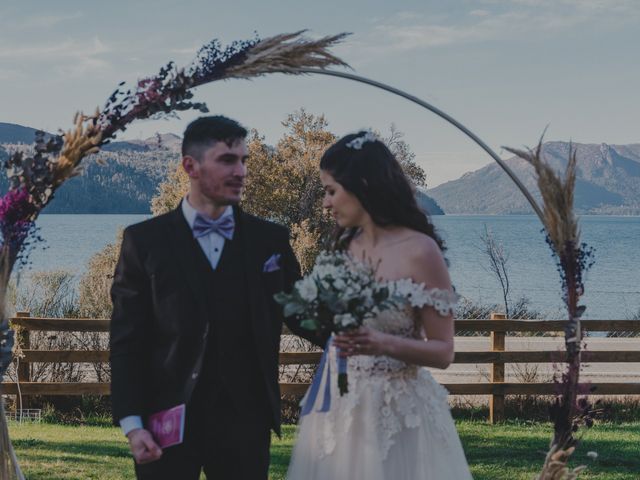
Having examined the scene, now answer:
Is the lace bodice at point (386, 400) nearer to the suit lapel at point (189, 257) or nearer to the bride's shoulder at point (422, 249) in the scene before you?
the bride's shoulder at point (422, 249)

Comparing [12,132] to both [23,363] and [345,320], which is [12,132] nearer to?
[23,363]

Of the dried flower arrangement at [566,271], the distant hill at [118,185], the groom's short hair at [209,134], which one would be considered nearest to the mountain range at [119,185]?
the distant hill at [118,185]

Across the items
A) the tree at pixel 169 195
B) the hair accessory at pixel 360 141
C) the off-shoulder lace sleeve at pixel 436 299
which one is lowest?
the off-shoulder lace sleeve at pixel 436 299

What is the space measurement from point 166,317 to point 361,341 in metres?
0.86

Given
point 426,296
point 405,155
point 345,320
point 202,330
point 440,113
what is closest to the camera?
point 345,320

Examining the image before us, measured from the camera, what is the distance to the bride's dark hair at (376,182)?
12.3ft

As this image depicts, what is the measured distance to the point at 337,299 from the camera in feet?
11.0

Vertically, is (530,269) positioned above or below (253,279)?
below

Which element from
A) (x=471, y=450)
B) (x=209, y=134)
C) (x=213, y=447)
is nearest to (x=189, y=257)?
(x=209, y=134)

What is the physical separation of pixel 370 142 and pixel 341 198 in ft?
0.93

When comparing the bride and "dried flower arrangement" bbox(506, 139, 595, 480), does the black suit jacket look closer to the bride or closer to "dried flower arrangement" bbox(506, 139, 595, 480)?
the bride

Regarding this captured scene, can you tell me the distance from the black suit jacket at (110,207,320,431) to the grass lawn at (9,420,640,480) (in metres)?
3.78

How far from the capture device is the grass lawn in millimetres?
7555

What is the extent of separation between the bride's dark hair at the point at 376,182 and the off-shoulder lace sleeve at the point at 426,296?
0.28 meters
